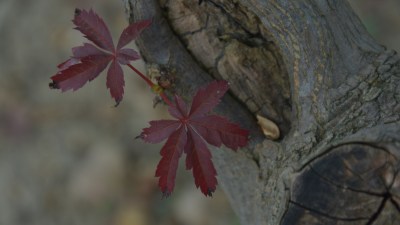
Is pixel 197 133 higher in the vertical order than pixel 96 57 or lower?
lower

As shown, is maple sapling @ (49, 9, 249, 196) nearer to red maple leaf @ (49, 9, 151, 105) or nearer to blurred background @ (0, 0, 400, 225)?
red maple leaf @ (49, 9, 151, 105)

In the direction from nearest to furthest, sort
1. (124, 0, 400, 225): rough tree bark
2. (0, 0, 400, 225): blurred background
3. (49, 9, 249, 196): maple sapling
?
(124, 0, 400, 225): rough tree bark, (49, 9, 249, 196): maple sapling, (0, 0, 400, 225): blurred background

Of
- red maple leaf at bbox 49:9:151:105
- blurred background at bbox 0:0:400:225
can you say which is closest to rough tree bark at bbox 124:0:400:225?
red maple leaf at bbox 49:9:151:105

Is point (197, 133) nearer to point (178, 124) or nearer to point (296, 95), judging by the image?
point (178, 124)

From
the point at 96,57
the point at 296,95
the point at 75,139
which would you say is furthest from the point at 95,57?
the point at 75,139

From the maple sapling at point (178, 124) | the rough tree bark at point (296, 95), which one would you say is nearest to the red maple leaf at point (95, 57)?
the maple sapling at point (178, 124)

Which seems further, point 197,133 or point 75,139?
point 75,139

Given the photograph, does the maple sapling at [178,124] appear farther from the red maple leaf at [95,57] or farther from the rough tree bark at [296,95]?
the rough tree bark at [296,95]
